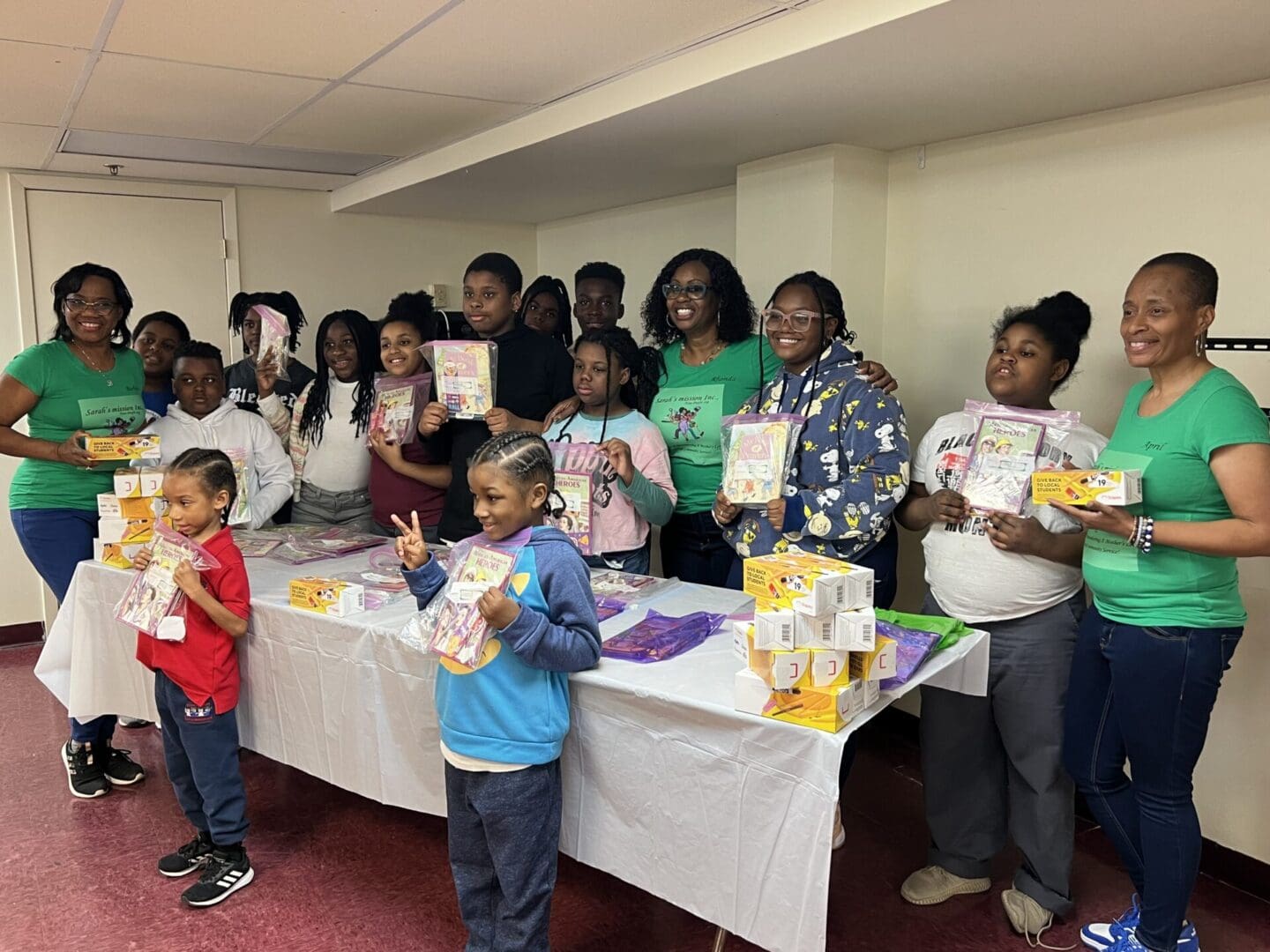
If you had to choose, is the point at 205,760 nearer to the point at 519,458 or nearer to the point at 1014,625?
the point at 519,458

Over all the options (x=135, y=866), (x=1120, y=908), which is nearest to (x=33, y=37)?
(x=135, y=866)

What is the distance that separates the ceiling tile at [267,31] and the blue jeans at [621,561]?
150 cm

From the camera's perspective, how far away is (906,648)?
72.6 inches

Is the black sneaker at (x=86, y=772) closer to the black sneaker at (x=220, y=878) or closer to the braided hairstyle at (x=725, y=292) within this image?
the black sneaker at (x=220, y=878)

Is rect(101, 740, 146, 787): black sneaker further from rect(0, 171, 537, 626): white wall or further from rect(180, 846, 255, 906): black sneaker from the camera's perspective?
rect(0, 171, 537, 626): white wall

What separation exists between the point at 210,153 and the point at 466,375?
2192mm

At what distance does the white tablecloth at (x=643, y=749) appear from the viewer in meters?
1.65

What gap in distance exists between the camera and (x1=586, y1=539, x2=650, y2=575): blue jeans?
105 inches

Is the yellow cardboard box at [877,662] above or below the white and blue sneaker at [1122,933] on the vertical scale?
above

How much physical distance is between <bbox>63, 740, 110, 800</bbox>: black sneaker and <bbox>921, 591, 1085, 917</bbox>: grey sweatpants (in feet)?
8.62

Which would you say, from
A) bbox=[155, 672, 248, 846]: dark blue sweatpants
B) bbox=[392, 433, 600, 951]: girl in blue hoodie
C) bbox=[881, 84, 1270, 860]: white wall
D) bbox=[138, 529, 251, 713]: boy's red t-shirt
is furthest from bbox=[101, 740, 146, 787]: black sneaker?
bbox=[881, 84, 1270, 860]: white wall

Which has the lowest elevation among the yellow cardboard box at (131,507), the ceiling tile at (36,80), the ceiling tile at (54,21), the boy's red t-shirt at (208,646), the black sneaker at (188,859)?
the black sneaker at (188,859)

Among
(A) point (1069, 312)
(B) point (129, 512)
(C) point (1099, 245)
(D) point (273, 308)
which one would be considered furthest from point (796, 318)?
(D) point (273, 308)

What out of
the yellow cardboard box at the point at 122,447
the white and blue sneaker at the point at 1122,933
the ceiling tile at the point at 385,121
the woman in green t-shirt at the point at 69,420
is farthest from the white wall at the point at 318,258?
the white and blue sneaker at the point at 1122,933
